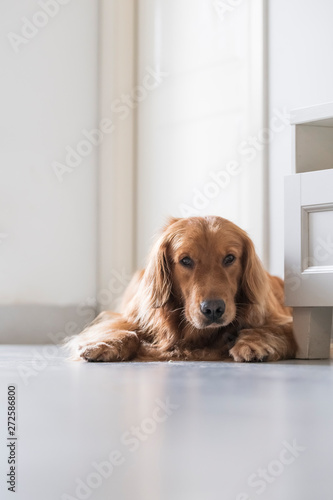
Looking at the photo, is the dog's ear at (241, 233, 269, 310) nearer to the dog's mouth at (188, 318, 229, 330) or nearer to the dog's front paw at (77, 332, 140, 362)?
the dog's mouth at (188, 318, 229, 330)

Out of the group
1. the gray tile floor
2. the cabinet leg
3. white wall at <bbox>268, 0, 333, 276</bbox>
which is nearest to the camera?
the gray tile floor

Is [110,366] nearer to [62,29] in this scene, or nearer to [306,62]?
[306,62]

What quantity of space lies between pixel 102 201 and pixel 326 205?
2158 millimetres

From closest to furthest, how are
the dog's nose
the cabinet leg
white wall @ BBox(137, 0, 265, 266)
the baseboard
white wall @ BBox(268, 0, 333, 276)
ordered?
the dog's nose < the cabinet leg < white wall @ BBox(268, 0, 333, 276) < white wall @ BBox(137, 0, 265, 266) < the baseboard

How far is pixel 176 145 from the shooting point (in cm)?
422

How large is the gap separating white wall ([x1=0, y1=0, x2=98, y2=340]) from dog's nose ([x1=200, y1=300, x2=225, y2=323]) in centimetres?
190

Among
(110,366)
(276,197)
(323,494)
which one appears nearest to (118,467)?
(323,494)

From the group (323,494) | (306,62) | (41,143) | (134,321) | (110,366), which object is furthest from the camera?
(41,143)

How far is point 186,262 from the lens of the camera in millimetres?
2535

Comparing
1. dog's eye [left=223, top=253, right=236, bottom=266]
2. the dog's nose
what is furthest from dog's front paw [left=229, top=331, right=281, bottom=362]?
dog's eye [left=223, top=253, right=236, bottom=266]

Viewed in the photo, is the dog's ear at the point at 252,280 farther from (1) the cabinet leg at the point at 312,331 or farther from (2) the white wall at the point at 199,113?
(2) the white wall at the point at 199,113

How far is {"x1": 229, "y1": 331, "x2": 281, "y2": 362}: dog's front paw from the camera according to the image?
2395mm

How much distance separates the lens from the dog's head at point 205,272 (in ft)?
7.92

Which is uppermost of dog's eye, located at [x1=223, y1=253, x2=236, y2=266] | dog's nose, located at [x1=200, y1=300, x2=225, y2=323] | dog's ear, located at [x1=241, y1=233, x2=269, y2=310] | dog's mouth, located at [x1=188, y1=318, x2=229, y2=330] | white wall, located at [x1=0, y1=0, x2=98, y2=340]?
white wall, located at [x1=0, y1=0, x2=98, y2=340]
